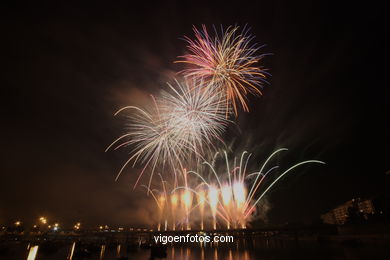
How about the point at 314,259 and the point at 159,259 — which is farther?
the point at 159,259

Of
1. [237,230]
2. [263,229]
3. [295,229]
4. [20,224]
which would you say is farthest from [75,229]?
[295,229]

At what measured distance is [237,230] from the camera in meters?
117

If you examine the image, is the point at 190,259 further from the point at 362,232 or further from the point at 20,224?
the point at 20,224

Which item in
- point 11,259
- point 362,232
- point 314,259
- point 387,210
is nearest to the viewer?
point 314,259

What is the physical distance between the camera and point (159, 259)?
2169 inches

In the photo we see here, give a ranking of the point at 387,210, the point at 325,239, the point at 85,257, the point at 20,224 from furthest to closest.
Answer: the point at 20,224, the point at 325,239, the point at 387,210, the point at 85,257

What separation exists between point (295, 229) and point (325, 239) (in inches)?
473

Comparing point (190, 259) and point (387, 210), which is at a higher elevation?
point (387, 210)

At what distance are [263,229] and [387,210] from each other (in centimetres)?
4852

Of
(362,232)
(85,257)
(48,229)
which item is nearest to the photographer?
(85,257)

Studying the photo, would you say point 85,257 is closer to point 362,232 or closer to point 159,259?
point 159,259

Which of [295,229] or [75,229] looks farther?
[75,229]

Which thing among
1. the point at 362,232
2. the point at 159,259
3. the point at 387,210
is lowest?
the point at 159,259

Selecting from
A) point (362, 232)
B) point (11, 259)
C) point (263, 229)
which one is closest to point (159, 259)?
point (11, 259)
